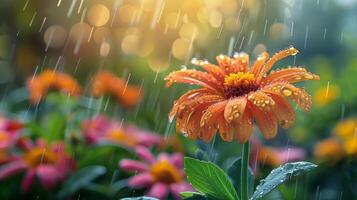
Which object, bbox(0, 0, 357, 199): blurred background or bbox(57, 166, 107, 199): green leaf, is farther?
bbox(0, 0, 357, 199): blurred background

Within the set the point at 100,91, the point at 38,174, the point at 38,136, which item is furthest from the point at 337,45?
the point at 38,174

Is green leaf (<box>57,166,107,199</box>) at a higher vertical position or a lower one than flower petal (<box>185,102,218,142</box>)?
lower

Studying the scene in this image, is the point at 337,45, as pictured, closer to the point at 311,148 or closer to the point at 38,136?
the point at 311,148

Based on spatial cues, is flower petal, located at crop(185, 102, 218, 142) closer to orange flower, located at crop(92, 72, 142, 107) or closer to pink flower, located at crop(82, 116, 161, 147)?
pink flower, located at crop(82, 116, 161, 147)

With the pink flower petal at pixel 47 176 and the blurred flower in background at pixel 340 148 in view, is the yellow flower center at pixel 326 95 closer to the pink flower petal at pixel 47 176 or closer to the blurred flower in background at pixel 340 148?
the blurred flower in background at pixel 340 148

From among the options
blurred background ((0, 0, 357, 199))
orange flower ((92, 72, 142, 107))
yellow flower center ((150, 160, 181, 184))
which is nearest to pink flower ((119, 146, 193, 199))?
yellow flower center ((150, 160, 181, 184))

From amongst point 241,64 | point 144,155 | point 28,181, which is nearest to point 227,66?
point 241,64

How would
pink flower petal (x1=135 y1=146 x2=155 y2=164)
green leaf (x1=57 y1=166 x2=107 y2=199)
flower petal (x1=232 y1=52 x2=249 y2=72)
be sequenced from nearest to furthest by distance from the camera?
1. flower petal (x1=232 y1=52 x2=249 y2=72)
2. green leaf (x1=57 y1=166 x2=107 y2=199)
3. pink flower petal (x1=135 y1=146 x2=155 y2=164)

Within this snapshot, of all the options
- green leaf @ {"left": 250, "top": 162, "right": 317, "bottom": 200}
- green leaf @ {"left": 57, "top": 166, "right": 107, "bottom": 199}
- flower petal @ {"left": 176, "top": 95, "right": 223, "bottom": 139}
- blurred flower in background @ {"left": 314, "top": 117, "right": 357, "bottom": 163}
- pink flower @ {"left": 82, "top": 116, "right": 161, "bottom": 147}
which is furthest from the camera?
blurred flower in background @ {"left": 314, "top": 117, "right": 357, "bottom": 163}

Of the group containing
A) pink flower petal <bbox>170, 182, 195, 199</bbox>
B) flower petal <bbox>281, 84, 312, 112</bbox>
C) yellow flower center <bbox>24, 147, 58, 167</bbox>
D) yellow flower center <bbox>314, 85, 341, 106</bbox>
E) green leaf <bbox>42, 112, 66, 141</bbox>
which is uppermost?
yellow flower center <bbox>314, 85, 341, 106</bbox>
